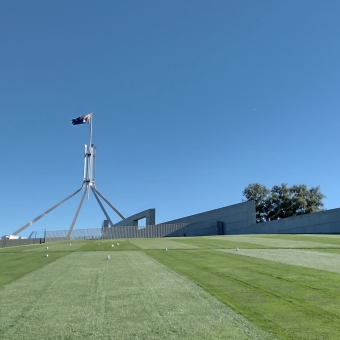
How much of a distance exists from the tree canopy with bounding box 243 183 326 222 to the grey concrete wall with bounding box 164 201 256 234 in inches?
773

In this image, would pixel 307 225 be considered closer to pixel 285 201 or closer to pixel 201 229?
pixel 201 229

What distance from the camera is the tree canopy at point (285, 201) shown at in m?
67.2

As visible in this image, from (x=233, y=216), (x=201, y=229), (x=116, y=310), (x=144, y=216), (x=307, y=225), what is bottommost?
(x=116, y=310)

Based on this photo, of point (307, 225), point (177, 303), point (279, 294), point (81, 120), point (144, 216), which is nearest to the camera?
point (177, 303)

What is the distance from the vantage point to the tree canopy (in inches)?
2645

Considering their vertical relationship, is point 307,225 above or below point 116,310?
above

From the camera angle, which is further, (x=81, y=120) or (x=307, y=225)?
(x=81, y=120)

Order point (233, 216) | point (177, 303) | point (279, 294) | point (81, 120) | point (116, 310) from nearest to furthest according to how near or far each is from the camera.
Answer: point (116, 310) < point (177, 303) < point (279, 294) < point (233, 216) < point (81, 120)

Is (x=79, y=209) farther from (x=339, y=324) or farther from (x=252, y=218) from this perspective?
(x=339, y=324)

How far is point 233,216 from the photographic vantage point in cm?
4812

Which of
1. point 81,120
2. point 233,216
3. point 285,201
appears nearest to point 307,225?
point 233,216

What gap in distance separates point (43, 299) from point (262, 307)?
4332 millimetres

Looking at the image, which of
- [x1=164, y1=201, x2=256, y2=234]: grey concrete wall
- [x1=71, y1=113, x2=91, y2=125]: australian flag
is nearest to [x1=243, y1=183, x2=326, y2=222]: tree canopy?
[x1=164, y1=201, x2=256, y2=234]: grey concrete wall

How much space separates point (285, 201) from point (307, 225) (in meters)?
30.9
